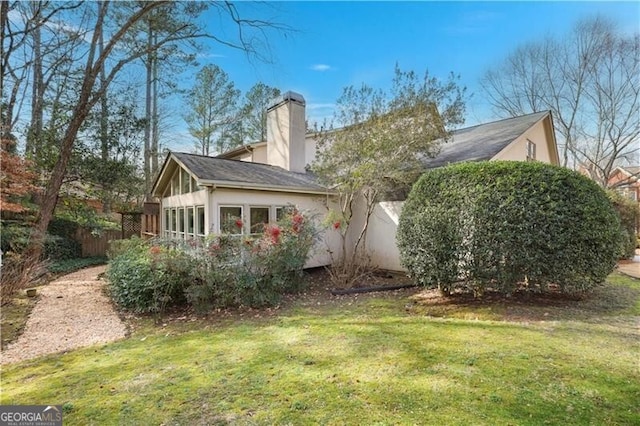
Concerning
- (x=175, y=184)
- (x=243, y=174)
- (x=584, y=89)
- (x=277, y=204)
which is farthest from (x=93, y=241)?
(x=584, y=89)

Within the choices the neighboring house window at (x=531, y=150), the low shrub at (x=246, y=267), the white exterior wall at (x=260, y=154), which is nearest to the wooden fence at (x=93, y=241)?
the white exterior wall at (x=260, y=154)

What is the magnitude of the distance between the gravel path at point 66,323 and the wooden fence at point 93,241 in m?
5.42

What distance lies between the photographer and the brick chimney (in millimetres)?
12812

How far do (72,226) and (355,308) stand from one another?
1308 centimetres

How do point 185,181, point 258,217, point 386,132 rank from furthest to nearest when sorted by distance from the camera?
point 185,181 → point 258,217 → point 386,132

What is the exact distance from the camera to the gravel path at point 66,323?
5234mm

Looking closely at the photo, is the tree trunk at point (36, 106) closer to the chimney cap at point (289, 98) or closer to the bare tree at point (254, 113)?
the chimney cap at point (289, 98)

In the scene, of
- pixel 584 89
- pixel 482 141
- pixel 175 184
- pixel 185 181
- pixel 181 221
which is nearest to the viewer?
pixel 185 181

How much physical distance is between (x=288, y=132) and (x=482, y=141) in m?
7.22

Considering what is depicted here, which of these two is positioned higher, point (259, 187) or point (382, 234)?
point (259, 187)

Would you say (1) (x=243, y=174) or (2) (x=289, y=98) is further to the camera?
(2) (x=289, y=98)

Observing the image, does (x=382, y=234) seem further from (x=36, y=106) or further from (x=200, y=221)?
(x=36, y=106)

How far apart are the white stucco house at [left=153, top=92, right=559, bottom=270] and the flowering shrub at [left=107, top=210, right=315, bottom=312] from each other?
4.25ft

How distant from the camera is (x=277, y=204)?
10070mm
